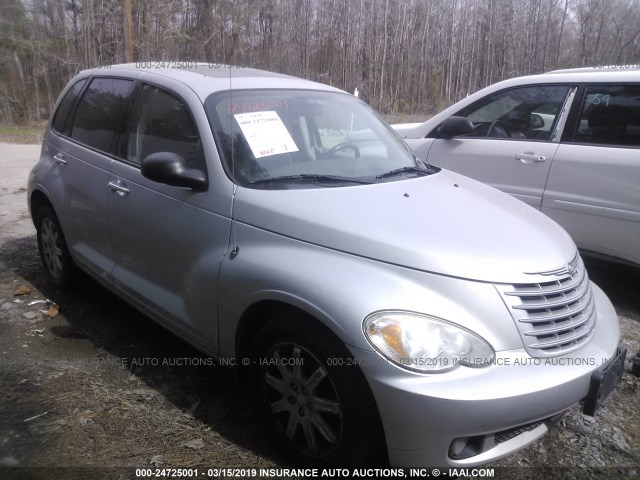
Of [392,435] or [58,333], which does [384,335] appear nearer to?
[392,435]

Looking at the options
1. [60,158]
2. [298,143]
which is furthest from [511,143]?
[60,158]

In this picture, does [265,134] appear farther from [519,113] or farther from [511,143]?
[519,113]

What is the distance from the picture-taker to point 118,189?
3484mm

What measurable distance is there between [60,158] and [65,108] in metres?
0.49

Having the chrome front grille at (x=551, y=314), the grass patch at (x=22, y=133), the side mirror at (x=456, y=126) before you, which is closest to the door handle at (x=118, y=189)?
the chrome front grille at (x=551, y=314)

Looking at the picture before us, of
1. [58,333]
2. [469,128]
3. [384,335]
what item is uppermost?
[469,128]

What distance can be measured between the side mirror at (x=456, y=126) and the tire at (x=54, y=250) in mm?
3322

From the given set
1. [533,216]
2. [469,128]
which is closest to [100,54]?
[469,128]

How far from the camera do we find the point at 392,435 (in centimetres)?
216

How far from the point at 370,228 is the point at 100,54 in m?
15.5

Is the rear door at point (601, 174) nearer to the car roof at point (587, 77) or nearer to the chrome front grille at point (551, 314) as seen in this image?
the car roof at point (587, 77)

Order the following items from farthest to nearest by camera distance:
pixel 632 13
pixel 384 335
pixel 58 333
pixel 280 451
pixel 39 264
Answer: pixel 632 13 → pixel 39 264 → pixel 58 333 → pixel 280 451 → pixel 384 335

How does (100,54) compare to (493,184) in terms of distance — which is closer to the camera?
(493,184)

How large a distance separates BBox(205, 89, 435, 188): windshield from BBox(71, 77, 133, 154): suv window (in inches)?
37.2
